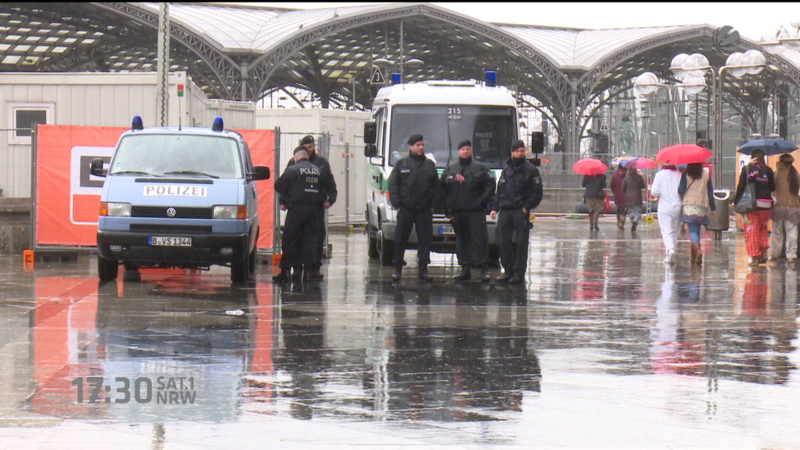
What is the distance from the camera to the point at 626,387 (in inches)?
325

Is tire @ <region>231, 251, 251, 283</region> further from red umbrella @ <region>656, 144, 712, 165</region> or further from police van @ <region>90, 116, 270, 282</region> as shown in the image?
red umbrella @ <region>656, 144, 712, 165</region>

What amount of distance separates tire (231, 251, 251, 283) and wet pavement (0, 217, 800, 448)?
0.24m

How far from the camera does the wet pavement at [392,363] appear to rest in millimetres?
6840

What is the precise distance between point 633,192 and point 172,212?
2058 centimetres

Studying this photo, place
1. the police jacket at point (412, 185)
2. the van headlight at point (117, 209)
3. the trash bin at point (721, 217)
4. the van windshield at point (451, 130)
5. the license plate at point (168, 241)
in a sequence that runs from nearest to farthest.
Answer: the license plate at point (168, 241), the van headlight at point (117, 209), the police jacket at point (412, 185), the van windshield at point (451, 130), the trash bin at point (721, 217)

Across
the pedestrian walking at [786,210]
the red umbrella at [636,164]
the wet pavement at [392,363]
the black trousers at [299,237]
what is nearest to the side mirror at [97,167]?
the wet pavement at [392,363]

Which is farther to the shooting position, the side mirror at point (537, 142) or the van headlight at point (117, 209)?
the side mirror at point (537, 142)

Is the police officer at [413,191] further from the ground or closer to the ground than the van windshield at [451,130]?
closer to the ground

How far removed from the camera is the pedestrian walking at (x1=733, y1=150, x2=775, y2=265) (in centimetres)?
1919

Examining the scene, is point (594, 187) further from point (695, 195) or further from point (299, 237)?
point (299, 237)

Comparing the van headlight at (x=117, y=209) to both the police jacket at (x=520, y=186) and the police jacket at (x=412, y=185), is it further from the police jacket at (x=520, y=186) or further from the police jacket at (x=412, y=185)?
the police jacket at (x=520, y=186)

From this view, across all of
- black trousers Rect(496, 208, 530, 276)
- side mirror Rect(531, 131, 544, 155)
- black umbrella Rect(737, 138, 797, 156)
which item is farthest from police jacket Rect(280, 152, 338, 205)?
black umbrella Rect(737, 138, 797, 156)

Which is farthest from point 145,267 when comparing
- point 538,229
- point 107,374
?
point 538,229

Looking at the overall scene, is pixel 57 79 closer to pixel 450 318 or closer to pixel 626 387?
pixel 450 318
